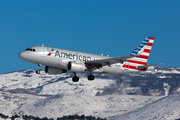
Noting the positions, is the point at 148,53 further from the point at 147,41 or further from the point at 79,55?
the point at 79,55

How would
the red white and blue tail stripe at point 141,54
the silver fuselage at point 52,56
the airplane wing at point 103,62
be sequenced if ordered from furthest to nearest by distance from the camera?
the red white and blue tail stripe at point 141,54, the airplane wing at point 103,62, the silver fuselage at point 52,56

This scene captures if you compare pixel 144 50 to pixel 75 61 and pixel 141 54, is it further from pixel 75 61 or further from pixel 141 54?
pixel 75 61

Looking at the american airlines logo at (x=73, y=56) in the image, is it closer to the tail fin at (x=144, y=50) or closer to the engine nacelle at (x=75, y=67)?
the engine nacelle at (x=75, y=67)

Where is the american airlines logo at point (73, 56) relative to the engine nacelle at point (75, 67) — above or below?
above

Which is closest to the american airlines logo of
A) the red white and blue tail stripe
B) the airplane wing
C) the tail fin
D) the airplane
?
the airplane

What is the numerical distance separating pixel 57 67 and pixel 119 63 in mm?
12074

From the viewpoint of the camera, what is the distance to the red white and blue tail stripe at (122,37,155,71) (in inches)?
2739

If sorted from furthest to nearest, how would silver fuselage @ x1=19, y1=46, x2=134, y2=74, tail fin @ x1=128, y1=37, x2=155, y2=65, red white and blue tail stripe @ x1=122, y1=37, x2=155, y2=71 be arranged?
tail fin @ x1=128, y1=37, x2=155, y2=65
red white and blue tail stripe @ x1=122, y1=37, x2=155, y2=71
silver fuselage @ x1=19, y1=46, x2=134, y2=74

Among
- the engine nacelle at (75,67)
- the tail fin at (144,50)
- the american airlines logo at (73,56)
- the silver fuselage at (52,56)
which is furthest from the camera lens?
the tail fin at (144,50)

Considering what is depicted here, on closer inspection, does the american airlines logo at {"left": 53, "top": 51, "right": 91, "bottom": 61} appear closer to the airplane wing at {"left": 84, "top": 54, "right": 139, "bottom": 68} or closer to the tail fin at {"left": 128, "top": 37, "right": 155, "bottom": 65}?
the airplane wing at {"left": 84, "top": 54, "right": 139, "bottom": 68}

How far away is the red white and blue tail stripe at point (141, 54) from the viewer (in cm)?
6956

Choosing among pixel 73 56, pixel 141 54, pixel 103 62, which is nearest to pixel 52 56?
pixel 73 56

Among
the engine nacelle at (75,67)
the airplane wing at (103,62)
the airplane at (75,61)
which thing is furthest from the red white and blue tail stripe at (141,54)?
the engine nacelle at (75,67)

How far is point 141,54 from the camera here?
72625 mm
